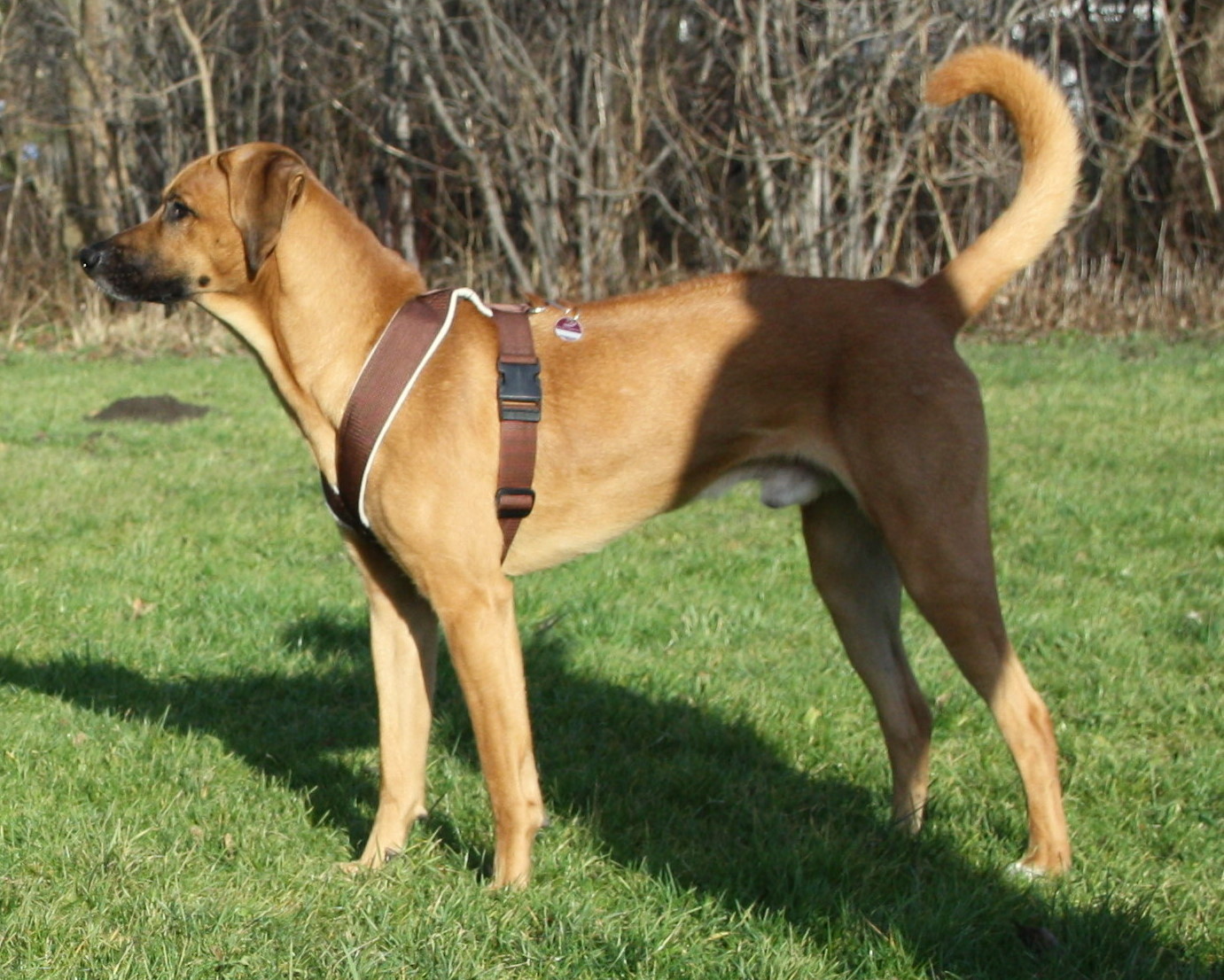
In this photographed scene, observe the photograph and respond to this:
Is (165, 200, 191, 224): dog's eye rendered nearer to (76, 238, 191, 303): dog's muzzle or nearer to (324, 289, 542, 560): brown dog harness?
(76, 238, 191, 303): dog's muzzle

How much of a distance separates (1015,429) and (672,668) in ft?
16.1

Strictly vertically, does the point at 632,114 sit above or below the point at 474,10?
below

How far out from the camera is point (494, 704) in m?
3.58

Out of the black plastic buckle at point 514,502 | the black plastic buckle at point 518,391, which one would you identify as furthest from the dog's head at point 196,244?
the black plastic buckle at point 514,502

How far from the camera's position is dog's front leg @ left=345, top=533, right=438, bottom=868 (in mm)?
3914

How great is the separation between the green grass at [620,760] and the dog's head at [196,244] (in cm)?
143

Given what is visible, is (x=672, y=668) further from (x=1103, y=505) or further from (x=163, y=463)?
(x=163, y=463)

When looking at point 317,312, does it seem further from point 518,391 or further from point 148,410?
point 148,410

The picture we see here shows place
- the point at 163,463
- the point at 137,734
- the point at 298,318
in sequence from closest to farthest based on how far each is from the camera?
the point at 298,318 < the point at 137,734 < the point at 163,463

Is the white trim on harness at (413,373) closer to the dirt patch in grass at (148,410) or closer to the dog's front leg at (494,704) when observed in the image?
the dog's front leg at (494,704)

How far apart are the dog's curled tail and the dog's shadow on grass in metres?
1.51

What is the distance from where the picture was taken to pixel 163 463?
8.80 meters

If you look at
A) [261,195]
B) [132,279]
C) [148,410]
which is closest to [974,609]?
[261,195]

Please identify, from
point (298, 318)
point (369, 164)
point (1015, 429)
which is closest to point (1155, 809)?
point (298, 318)
